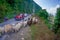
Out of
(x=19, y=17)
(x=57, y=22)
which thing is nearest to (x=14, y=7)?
(x=19, y=17)

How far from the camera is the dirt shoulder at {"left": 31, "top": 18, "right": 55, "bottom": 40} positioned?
1.74 metres

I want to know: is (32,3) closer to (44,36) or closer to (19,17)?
(19,17)

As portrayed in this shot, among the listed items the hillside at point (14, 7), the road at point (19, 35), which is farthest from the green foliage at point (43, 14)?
the road at point (19, 35)

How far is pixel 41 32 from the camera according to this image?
1.75m

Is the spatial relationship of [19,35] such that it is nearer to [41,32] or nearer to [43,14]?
[41,32]

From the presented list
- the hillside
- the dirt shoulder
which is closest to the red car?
the hillside

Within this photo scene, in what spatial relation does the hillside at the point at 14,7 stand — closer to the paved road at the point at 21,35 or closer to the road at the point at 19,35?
the road at the point at 19,35

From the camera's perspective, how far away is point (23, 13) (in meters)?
1.75

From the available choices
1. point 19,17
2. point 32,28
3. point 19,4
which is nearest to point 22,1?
point 19,4

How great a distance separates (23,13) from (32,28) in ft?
0.61

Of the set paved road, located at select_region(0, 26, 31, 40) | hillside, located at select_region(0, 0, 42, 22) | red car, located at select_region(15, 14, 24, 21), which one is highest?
hillside, located at select_region(0, 0, 42, 22)

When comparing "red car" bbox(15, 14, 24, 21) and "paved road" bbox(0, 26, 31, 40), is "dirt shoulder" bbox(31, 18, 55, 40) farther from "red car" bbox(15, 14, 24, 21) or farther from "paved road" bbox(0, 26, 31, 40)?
"red car" bbox(15, 14, 24, 21)

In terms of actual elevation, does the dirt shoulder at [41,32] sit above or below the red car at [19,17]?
below

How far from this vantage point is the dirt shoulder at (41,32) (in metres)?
1.74
